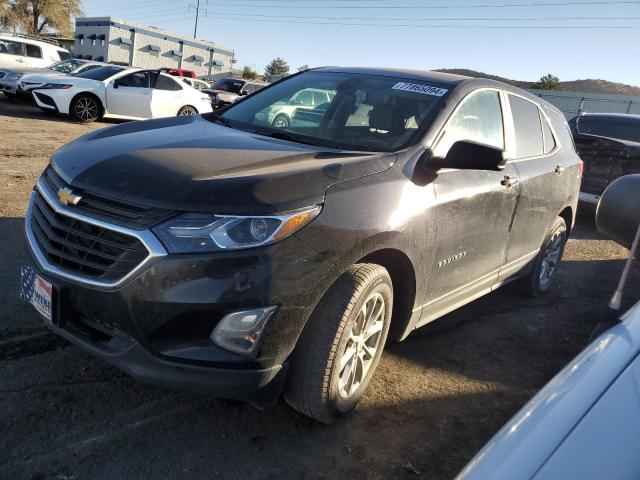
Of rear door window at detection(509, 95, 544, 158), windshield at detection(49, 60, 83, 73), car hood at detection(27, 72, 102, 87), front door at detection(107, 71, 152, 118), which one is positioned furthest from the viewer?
windshield at detection(49, 60, 83, 73)

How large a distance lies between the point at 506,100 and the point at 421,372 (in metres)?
2.05

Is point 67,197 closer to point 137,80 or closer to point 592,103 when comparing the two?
point 137,80

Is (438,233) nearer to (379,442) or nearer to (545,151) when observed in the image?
(379,442)

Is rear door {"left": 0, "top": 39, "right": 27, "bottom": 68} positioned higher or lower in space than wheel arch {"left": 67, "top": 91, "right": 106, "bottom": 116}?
higher

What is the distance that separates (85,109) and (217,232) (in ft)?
40.5

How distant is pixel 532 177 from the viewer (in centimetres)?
409

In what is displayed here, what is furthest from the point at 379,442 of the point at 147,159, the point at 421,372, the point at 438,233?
the point at 147,159

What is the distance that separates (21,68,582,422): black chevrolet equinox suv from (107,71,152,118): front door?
10792mm

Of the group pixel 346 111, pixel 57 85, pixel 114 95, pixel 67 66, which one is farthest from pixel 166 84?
pixel 346 111

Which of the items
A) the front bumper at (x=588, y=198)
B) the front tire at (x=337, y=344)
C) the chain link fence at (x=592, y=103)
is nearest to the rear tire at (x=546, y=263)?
the front tire at (x=337, y=344)

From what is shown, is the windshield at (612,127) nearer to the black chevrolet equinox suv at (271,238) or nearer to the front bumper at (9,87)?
the black chevrolet equinox suv at (271,238)

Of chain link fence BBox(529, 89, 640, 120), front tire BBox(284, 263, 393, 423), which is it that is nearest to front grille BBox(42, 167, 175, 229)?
front tire BBox(284, 263, 393, 423)

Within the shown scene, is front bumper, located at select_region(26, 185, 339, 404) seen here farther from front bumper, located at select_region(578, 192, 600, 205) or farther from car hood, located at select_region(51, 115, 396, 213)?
front bumper, located at select_region(578, 192, 600, 205)

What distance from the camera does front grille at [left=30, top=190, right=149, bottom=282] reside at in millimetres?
2188
